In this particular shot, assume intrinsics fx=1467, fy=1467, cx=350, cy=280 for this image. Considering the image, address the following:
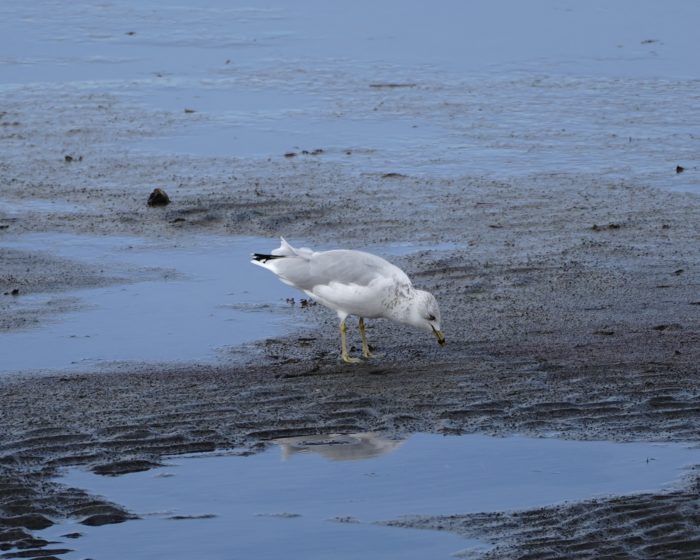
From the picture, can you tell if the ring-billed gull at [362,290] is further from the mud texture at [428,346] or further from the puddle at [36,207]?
the puddle at [36,207]

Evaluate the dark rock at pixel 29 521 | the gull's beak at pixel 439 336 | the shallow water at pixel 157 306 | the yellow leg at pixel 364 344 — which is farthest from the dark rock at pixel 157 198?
the dark rock at pixel 29 521

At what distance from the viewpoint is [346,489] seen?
7145 mm

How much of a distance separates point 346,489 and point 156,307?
3917 millimetres

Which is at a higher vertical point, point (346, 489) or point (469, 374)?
point (469, 374)

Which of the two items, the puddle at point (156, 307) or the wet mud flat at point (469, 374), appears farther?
the puddle at point (156, 307)

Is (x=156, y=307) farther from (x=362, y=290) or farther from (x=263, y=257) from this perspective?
(x=362, y=290)

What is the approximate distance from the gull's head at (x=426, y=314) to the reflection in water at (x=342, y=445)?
163cm

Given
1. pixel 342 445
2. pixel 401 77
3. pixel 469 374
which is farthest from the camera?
pixel 401 77

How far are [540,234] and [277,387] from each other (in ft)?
14.0

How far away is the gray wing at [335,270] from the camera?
956cm

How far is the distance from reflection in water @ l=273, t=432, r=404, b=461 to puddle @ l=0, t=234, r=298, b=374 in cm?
180

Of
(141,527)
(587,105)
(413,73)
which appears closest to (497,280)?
(141,527)

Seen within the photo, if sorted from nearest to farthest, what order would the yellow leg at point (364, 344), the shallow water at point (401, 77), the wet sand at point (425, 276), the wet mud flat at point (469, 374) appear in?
1. the wet mud flat at point (469, 374)
2. the wet sand at point (425, 276)
3. the yellow leg at point (364, 344)
4. the shallow water at point (401, 77)

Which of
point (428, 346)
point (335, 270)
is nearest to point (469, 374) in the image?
point (428, 346)
